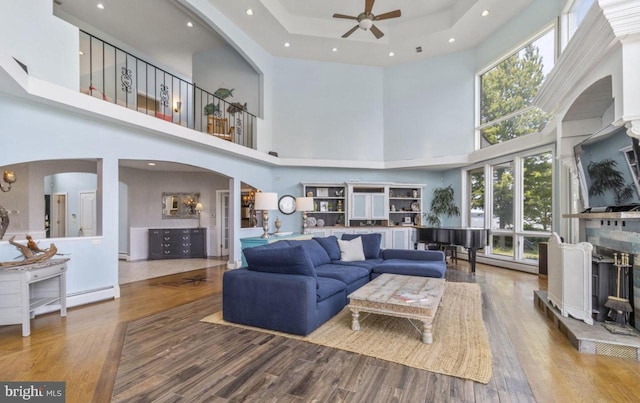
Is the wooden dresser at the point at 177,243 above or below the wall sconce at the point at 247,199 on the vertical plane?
below

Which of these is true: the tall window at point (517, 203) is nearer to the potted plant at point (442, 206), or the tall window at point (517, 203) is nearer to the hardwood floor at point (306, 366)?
the potted plant at point (442, 206)

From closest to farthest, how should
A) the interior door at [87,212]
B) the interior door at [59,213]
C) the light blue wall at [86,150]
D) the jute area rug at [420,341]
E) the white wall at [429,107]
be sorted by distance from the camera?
the jute area rug at [420,341] → the light blue wall at [86,150] → the white wall at [429,107] → the interior door at [87,212] → the interior door at [59,213]

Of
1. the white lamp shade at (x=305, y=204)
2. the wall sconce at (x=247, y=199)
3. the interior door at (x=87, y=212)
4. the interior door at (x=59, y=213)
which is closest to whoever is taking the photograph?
the white lamp shade at (x=305, y=204)

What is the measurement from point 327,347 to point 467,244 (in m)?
4.43

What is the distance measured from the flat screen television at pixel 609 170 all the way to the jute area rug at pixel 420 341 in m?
1.93

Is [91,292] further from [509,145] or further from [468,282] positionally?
[509,145]

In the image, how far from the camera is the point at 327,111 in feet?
28.3

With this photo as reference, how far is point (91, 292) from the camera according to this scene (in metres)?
4.23

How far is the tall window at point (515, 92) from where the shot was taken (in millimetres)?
6031

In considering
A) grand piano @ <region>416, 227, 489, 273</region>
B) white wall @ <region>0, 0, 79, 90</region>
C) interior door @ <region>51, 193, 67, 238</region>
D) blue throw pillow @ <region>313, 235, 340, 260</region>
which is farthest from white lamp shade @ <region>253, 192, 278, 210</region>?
interior door @ <region>51, 193, 67, 238</region>

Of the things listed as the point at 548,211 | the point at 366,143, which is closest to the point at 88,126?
the point at 366,143

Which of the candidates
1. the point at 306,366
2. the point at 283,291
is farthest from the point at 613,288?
the point at 283,291

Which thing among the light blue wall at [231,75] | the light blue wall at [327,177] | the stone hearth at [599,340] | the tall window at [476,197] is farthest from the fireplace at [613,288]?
the light blue wall at [231,75]

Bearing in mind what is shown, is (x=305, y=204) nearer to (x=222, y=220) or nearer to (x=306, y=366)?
(x=222, y=220)
